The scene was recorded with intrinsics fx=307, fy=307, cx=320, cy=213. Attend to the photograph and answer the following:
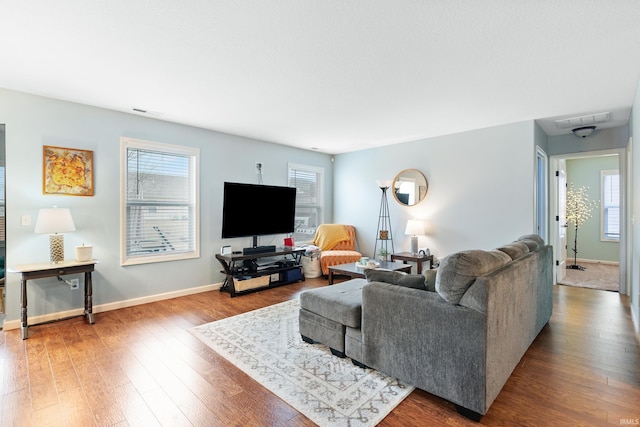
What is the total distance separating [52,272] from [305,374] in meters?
2.76

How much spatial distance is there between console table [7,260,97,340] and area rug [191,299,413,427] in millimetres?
1299

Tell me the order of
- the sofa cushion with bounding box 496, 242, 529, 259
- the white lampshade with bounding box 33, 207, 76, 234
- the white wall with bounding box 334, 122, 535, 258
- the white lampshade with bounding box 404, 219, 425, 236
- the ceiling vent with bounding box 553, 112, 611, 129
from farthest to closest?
the white lampshade with bounding box 404, 219, 425, 236, the white wall with bounding box 334, 122, 535, 258, the ceiling vent with bounding box 553, 112, 611, 129, the white lampshade with bounding box 33, 207, 76, 234, the sofa cushion with bounding box 496, 242, 529, 259

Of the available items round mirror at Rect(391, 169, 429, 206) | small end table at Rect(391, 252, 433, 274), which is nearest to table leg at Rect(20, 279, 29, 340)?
small end table at Rect(391, 252, 433, 274)

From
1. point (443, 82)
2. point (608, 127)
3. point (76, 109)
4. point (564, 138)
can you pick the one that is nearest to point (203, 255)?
point (76, 109)

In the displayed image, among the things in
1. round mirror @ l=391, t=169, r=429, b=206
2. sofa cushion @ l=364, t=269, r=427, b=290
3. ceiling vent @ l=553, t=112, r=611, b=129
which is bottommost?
sofa cushion @ l=364, t=269, r=427, b=290

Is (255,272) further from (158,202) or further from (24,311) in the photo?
(24,311)

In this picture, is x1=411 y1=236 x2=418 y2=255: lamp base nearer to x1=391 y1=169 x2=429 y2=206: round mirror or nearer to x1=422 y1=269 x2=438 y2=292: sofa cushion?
x1=391 y1=169 x2=429 y2=206: round mirror

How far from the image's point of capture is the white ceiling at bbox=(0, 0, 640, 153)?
6.20 ft

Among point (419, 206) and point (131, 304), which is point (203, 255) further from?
point (419, 206)

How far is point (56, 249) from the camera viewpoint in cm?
322

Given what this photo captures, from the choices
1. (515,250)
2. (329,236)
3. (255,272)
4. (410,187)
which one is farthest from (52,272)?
(410,187)

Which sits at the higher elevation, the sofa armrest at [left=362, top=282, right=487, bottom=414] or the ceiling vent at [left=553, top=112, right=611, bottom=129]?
the ceiling vent at [left=553, top=112, right=611, bottom=129]

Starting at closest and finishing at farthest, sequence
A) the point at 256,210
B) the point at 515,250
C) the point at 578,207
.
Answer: the point at 515,250, the point at 256,210, the point at 578,207

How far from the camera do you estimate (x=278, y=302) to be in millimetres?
4016
